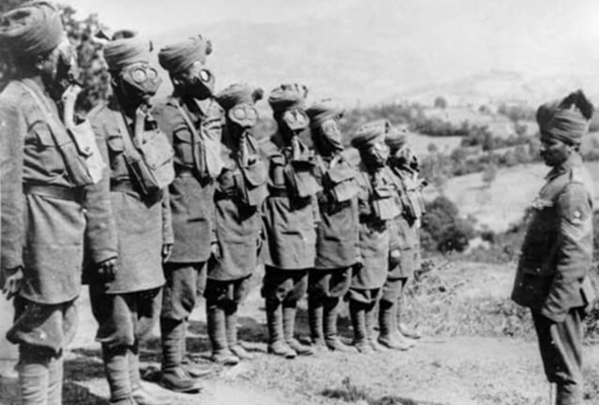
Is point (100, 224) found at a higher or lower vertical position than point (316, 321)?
higher

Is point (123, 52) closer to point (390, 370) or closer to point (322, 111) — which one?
point (322, 111)

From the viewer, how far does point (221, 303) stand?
6809mm

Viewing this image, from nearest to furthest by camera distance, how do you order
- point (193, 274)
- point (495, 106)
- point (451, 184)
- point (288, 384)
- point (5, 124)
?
point (5, 124) < point (193, 274) < point (288, 384) < point (451, 184) < point (495, 106)

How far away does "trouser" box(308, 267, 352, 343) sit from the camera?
7727 millimetres

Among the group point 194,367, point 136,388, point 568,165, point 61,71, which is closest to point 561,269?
point 568,165

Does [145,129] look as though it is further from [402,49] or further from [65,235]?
[402,49]

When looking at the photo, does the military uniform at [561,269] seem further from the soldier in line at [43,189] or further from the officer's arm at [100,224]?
the soldier in line at [43,189]

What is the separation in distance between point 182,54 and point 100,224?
184 centimetres

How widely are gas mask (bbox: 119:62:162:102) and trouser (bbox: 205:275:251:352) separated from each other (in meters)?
2.11

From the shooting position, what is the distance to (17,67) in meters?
4.16

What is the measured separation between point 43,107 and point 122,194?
1.12m

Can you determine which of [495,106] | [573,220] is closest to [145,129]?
[573,220]

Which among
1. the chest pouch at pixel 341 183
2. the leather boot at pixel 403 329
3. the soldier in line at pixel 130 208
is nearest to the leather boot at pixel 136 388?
the soldier in line at pixel 130 208

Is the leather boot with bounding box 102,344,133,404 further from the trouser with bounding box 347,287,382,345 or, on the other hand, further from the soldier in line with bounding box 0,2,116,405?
the trouser with bounding box 347,287,382,345
